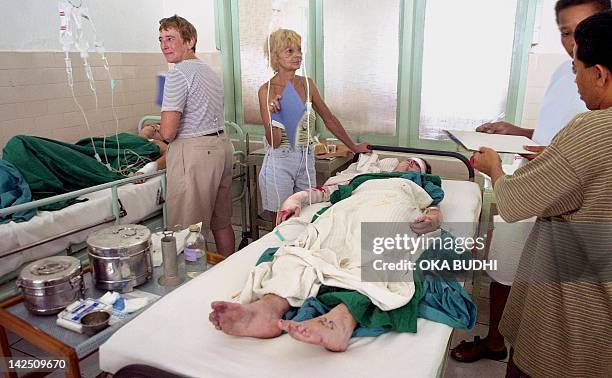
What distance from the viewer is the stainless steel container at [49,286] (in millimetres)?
1801

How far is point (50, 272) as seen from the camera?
185cm

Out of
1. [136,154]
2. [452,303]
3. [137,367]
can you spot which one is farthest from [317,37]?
[137,367]

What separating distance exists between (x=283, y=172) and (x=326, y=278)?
1410 mm

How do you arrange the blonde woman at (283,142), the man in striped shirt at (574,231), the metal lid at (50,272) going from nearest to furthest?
1. the man in striped shirt at (574,231)
2. the metal lid at (50,272)
3. the blonde woman at (283,142)

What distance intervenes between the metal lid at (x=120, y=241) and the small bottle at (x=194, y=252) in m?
0.26

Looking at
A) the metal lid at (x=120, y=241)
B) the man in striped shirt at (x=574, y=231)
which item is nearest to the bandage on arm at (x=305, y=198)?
A: the metal lid at (x=120, y=241)

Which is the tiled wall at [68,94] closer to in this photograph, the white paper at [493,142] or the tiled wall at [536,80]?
the tiled wall at [536,80]

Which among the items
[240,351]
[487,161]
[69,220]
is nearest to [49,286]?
[69,220]

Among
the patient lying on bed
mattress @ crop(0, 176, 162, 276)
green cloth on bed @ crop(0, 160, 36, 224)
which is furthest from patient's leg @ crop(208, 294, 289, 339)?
green cloth on bed @ crop(0, 160, 36, 224)

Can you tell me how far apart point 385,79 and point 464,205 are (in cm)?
154

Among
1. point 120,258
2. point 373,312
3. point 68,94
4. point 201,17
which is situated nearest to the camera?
point 373,312

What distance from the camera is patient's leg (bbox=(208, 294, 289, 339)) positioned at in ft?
4.51

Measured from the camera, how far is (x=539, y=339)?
146 cm

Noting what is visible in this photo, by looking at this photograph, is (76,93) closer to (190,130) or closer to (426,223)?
(190,130)
